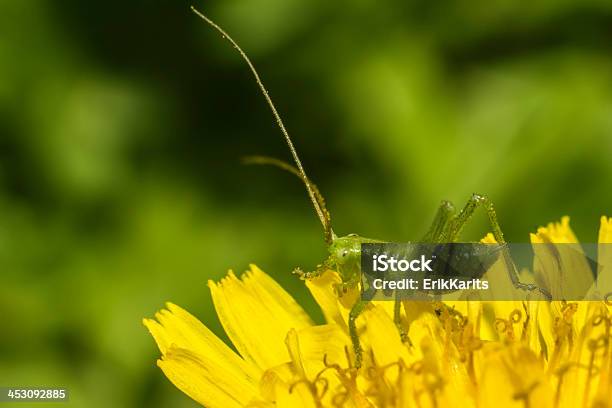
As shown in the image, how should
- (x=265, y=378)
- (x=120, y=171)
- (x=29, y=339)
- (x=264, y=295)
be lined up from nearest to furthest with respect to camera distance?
(x=265, y=378)
(x=264, y=295)
(x=29, y=339)
(x=120, y=171)

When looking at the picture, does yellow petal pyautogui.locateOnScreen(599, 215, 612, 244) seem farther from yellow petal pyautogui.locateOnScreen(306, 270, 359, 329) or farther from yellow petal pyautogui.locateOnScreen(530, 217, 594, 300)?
yellow petal pyautogui.locateOnScreen(306, 270, 359, 329)

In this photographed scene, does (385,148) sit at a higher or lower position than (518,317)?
higher

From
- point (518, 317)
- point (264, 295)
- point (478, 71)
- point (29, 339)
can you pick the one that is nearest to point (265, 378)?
point (264, 295)

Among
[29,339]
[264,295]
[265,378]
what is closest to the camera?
[265,378]

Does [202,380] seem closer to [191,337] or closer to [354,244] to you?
[191,337]

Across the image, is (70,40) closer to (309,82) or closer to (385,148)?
(309,82)

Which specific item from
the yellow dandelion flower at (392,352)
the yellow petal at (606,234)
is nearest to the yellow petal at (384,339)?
the yellow dandelion flower at (392,352)

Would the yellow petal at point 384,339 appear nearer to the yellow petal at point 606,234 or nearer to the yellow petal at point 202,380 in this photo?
the yellow petal at point 202,380
